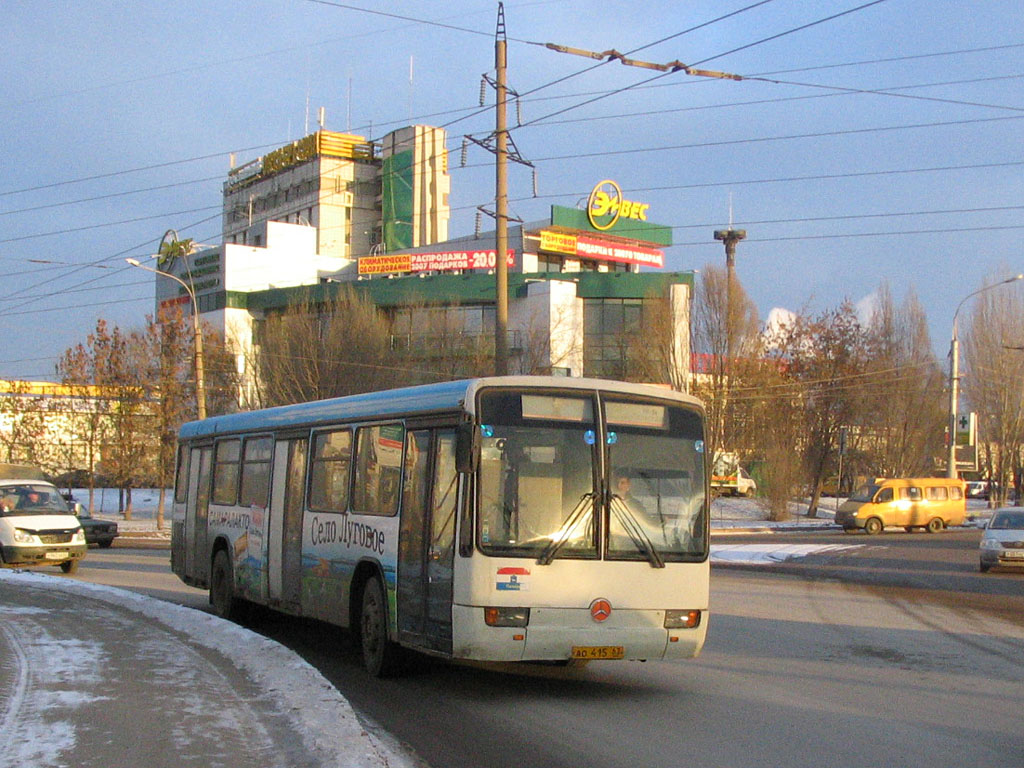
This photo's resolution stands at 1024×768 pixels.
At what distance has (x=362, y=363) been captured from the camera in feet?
166

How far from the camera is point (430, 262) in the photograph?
71.6m

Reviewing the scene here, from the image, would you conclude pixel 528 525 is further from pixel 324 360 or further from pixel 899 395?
pixel 899 395

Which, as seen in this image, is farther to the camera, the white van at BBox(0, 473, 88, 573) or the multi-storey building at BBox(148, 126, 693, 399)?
the multi-storey building at BBox(148, 126, 693, 399)

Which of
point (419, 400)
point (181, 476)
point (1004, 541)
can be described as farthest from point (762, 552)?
point (419, 400)

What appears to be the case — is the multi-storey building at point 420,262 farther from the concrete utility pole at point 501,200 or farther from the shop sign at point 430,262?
the concrete utility pole at point 501,200

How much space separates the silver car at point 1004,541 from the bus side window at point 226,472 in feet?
58.5

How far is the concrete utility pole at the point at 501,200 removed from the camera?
21578mm

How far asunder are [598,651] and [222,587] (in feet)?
24.7

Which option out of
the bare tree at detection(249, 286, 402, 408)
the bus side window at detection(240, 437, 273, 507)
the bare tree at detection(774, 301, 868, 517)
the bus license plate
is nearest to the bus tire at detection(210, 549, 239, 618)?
the bus side window at detection(240, 437, 273, 507)

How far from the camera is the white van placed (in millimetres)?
22719

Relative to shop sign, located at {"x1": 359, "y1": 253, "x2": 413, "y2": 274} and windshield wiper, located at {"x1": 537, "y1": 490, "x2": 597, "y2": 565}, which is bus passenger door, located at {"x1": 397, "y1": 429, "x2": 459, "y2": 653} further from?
shop sign, located at {"x1": 359, "y1": 253, "x2": 413, "y2": 274}

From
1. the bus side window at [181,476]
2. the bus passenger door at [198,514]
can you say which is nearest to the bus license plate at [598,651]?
the bus passenger door at [198,514]

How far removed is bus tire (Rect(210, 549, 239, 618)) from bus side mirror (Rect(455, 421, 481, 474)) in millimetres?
6593

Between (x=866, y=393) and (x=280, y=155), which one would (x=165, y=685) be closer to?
(x=866, y=393)
